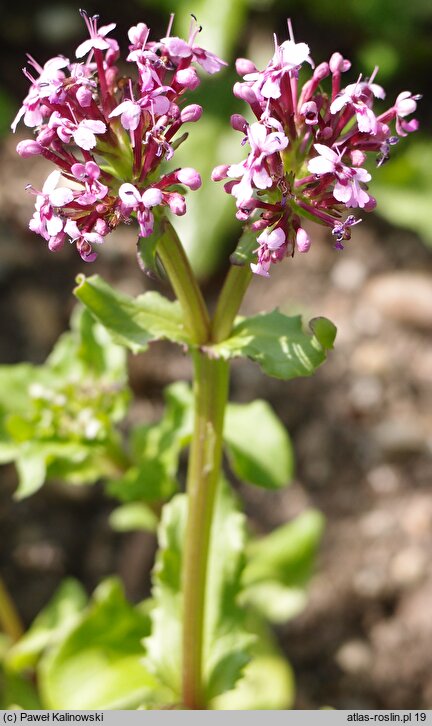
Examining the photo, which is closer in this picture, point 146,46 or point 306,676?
point 146,46

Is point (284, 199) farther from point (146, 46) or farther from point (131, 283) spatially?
point (131, 283)

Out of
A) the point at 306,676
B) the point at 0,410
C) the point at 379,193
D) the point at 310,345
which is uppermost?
the point at 310,345

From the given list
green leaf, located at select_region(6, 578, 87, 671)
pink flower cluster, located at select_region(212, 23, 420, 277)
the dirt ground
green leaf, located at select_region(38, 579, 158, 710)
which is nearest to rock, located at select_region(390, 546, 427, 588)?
the dirt ground

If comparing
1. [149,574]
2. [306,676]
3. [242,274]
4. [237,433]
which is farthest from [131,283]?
[242,274]

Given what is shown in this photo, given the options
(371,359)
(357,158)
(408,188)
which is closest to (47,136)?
(357,158)

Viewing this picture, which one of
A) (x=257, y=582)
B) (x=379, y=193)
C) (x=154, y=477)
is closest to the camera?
(x=154, y=477)

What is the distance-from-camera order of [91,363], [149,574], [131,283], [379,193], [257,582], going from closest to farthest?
1. [91,363]
2. [257,582]
3. [149,574]
4. [131,283]
5. [379,193]

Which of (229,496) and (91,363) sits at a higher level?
(91,363)
